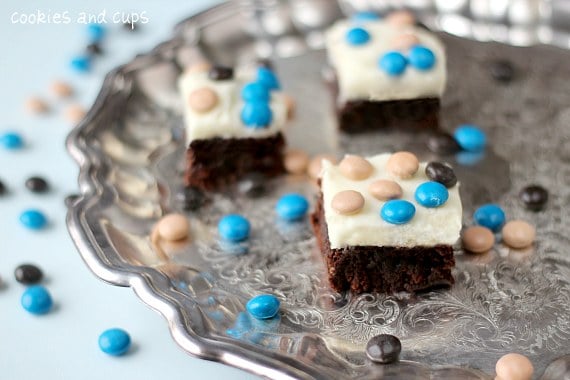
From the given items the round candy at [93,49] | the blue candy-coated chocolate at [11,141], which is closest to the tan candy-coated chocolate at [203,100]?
the blue candy-coated chocolate at [11,141]

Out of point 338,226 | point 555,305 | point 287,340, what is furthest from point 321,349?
point 555,305

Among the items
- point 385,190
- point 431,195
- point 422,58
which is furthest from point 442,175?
point 422,58

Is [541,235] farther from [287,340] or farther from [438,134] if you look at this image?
[287,340]

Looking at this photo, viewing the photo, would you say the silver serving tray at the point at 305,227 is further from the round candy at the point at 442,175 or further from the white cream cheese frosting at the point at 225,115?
the round candy at the point at 442,175

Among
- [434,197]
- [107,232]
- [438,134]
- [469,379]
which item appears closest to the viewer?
[469,379]

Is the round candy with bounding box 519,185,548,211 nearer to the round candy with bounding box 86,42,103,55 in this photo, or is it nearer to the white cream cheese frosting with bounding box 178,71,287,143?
the white cream cheese frosting with bounding box 178,71,287,143
